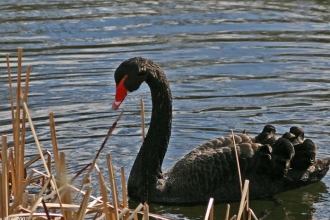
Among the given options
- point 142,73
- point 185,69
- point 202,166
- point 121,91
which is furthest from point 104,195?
point 185,69

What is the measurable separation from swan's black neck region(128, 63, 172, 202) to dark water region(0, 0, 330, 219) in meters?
0.25

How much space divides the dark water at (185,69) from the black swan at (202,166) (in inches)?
5.6

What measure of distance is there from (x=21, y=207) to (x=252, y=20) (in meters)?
7.85

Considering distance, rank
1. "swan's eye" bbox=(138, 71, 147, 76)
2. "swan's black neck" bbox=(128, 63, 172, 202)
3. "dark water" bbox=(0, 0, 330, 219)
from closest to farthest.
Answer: "swan's eye" bbox=(138, 71, 147, 76) < "swan's black neck" bbox=(128, 63, 172, 202) < "dark water" bbox=(0, 0, 330, 219)

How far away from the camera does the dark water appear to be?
7.85 meters

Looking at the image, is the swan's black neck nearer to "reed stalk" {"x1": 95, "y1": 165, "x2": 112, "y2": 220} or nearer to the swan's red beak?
the swan's red beak

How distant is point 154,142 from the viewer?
6863 millimetres

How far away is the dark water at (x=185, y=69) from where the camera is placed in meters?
7.85

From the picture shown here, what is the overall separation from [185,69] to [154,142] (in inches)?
128

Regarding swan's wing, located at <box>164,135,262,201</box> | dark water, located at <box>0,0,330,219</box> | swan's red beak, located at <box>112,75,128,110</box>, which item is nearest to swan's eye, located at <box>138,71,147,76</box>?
swan's red beak, located at <box>112,75,128,110</box>

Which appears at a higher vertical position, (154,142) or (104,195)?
(104,195)

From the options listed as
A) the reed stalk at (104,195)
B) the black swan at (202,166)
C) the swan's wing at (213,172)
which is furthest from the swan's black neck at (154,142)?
the reed stalk at (104,195)

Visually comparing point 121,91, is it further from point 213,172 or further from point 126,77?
point 213,172

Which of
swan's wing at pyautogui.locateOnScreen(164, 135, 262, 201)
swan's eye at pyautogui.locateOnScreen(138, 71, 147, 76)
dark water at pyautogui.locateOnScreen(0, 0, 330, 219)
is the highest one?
swan's eye at pyautogui.locateOnScreen(138, 71, 147, 76)
